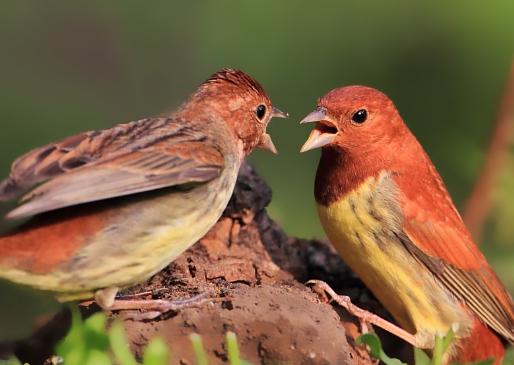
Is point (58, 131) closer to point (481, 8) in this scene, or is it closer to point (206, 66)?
point (206, 66)

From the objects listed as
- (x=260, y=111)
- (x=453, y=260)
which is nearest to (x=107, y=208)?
(x=260, y=111)

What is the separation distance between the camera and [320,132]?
3.89m

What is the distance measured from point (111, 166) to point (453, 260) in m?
1.78

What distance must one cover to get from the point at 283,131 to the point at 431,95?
1.00m

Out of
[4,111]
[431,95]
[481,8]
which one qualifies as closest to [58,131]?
[4,111]

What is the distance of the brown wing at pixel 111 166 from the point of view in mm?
2660

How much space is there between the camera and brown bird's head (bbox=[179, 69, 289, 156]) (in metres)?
3.52

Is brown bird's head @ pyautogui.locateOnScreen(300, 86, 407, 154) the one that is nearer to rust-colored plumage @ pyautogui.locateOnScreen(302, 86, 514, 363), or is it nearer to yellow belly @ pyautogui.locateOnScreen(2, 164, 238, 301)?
rust-colored plumage @ pyautogui.locateOnScreen(302, 86, 514, 363)

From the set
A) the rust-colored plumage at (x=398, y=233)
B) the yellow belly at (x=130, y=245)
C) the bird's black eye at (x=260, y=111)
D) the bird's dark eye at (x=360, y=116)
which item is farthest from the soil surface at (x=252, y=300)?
the bird's dark eye at (x=360, y=116)

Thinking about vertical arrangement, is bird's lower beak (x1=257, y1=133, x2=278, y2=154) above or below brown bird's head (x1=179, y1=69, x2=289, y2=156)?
below

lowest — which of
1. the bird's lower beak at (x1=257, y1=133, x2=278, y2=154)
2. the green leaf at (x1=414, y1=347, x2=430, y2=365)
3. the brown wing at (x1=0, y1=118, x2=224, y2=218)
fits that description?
the green leaf at (x1=414, y1=347, x2=430, y2=365)

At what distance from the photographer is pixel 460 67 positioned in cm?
483

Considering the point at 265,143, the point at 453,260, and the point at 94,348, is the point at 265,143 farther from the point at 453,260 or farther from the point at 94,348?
the point at 94,348

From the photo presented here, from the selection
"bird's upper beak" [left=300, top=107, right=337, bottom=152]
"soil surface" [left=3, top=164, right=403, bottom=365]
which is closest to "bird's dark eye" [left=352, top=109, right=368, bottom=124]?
"bird's upper beak" [left=300, top=107, right=337, bottom=152]
